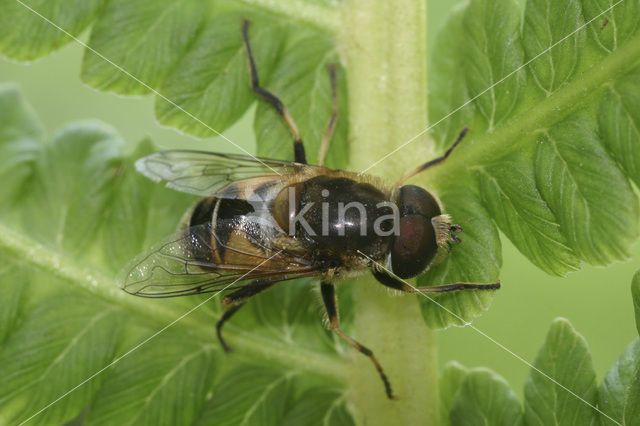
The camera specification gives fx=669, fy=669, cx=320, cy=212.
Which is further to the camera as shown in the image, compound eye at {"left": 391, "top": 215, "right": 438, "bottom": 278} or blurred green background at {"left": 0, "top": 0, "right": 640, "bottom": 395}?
blurred green background at {"left": 0, "top": 0, "right": 640, "bottom": 395}

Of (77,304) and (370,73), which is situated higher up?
(370,73)

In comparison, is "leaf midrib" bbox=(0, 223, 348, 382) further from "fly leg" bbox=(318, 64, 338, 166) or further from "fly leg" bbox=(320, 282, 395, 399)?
"fly leg" bbox=(318, 64, 338, 166)

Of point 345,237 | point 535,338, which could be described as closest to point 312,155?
point 345,237

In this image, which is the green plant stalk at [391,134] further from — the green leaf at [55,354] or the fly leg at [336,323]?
the green leaf at [55,354]

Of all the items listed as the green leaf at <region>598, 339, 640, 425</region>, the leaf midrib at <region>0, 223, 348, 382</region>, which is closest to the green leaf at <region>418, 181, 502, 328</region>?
the green leaf at <region>598, 339, 640, 425</region>

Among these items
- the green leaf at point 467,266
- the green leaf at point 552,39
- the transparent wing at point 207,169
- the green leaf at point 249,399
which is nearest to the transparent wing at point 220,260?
the transparent wing at point 207,169

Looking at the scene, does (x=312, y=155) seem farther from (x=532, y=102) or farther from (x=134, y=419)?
(x=134, y=419)

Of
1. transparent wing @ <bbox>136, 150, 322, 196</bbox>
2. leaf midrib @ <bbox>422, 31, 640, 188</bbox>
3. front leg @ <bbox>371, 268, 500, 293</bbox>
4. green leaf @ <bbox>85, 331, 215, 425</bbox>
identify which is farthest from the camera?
transparent wing @ <bbox>136, 150, 322, 196</bbox>
